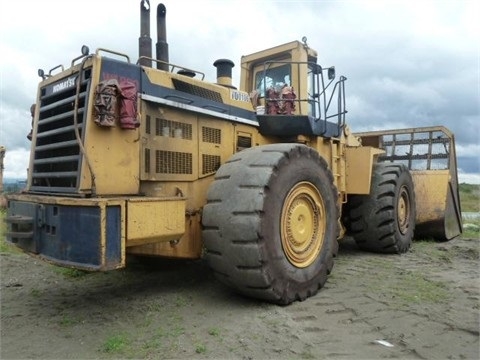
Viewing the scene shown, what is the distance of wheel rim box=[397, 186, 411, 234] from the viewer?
769cm

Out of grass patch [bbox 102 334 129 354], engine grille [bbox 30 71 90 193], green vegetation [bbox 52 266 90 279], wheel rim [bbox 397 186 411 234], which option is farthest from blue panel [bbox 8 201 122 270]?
wheel rim [bbox 397 186 411 234]

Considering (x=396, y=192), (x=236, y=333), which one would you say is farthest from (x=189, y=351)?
(x=396, y=192)

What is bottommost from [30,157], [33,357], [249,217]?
[33,357]

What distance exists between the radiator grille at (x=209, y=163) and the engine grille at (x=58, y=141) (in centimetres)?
145

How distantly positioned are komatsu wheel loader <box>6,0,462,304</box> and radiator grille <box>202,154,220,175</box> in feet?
0.04

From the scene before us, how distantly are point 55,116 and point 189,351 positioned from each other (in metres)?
2.76

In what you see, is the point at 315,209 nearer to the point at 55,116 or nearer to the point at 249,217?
the point at 249,217

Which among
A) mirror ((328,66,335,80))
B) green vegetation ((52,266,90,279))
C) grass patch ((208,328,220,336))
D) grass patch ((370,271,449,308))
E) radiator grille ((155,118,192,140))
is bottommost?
grass patch ((208,328,220,336))

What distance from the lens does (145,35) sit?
493 cm

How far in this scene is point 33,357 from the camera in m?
3.39

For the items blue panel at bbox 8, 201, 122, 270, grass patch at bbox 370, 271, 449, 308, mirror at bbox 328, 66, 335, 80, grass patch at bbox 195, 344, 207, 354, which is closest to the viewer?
grass patch at bbox 195, 344, 207, 354

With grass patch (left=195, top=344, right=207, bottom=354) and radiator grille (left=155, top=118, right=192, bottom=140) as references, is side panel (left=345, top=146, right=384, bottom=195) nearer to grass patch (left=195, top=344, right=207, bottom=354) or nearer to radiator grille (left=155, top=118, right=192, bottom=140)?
radiator grille (left=155, top=118, right=192, bottom=140)

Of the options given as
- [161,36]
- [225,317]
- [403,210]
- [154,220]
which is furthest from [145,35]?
[403,210]

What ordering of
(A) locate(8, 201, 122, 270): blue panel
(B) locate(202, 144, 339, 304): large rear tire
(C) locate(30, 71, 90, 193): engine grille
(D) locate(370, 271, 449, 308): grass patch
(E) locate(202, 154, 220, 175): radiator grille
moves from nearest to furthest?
(A) locate(8, 201, 122, 270): blue panel, (B) locate(202, 144, 339, 304): large rear tire, (C) locate(30, 71, 90, 193): engine grille, (D) locate(370, 271, 449, 308): grass patch, (E) locate(202, 154, 220, 175): radiator grille
